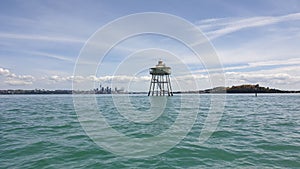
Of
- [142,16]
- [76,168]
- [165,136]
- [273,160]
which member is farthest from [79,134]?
[273,160]

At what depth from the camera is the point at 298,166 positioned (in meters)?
6.62

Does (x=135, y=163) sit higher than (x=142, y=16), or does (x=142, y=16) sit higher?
(x=142, y=16)

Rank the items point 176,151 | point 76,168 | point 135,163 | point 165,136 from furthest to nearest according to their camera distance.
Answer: point 165,136, point 176,151, point 135,163, point 76,168

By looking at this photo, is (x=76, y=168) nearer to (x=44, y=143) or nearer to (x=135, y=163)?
(x=135, y=163)

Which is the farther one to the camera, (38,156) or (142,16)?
(142,16)

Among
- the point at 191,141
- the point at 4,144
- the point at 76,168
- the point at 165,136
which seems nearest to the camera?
the point at 76,168

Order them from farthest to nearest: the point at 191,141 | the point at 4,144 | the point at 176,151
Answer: the point at 191,141 → the point at 4,144 → the point at 176,151

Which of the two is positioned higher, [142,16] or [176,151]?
[142,16]

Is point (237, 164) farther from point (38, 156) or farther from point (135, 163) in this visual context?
point (38, 156)

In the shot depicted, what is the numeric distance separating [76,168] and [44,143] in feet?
11.1

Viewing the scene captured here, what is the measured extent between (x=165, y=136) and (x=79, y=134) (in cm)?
384

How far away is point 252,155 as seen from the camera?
7609 mm

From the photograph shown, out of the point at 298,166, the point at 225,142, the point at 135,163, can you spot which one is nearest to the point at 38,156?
the point at 135,163

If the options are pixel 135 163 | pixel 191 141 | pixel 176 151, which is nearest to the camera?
pixel 135 163
